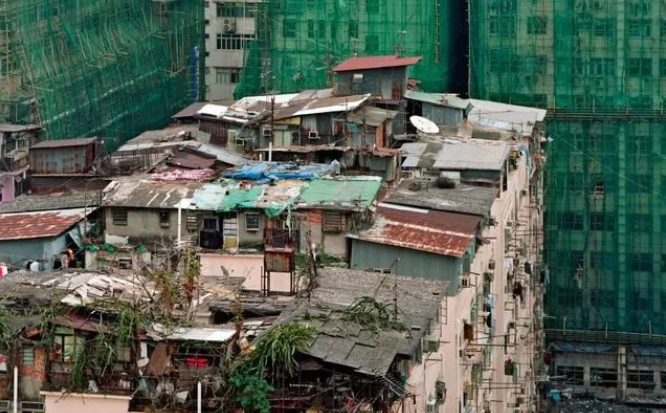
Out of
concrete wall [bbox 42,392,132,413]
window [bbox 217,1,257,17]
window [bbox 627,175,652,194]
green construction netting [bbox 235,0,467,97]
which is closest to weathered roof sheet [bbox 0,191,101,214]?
concrete wall [bbox 42,392,132,413]

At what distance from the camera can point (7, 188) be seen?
59469 mm

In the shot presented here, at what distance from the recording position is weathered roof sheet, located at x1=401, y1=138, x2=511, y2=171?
56844 mm

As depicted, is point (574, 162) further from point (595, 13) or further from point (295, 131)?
point (295, 131)

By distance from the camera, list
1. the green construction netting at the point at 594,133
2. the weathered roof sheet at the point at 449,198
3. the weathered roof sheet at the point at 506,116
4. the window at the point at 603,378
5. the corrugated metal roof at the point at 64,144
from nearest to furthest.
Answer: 1. the weathered roof sheet at the point at 449,198
2. the corrugated metal roof at the point at 64,144
3. the weathered roof sheet at the point at 506,116
4. the green construction netting at the point at 594,133
5. the window at the point at 603,378

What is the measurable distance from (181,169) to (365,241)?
10.4 metres

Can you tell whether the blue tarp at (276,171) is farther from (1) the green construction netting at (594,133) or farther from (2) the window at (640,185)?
(2) the window at (640,185)

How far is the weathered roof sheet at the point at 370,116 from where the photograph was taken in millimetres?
60031

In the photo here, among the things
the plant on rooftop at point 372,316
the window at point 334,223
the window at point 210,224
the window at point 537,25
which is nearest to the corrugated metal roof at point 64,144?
Answer: the window at point 210,224

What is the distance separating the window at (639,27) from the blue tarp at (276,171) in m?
23.4

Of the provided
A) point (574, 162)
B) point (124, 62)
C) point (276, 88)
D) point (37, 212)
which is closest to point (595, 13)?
point (574, 162)

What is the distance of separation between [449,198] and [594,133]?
25.6 meters

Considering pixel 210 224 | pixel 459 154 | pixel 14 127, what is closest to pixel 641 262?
pixel 459 154

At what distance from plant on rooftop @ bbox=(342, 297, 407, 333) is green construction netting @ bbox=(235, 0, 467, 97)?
37.9 metres

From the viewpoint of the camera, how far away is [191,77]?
8319 centimetres
